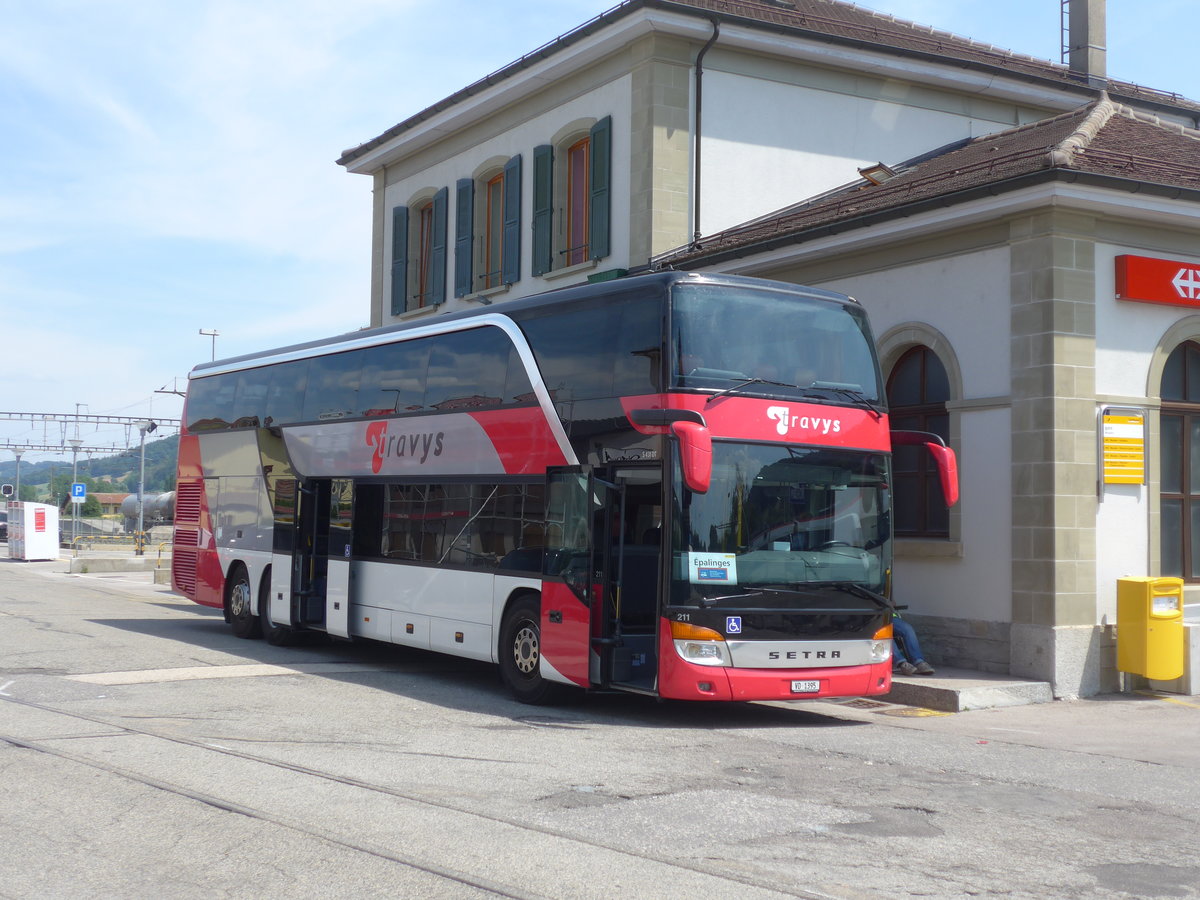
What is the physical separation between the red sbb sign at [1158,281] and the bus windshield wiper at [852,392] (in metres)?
4.29

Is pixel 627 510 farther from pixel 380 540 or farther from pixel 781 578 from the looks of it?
pixel 380 540

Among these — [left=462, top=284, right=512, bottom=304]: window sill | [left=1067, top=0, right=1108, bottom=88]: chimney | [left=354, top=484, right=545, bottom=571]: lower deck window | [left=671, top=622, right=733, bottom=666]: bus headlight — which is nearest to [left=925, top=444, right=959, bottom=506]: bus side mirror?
[left=671, top=622, right=733, bottom=666]: bus headlight

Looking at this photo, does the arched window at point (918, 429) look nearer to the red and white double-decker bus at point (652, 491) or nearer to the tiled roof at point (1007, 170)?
the tiled roof at point (1007, 170)

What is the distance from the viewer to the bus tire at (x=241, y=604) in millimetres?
18219

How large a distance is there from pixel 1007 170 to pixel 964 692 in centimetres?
596

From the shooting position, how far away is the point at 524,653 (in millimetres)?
12664

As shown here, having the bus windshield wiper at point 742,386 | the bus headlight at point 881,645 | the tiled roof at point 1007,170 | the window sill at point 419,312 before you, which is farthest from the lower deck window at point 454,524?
the window sill at point 419,312

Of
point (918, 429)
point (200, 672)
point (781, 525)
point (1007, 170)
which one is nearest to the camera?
point (781, 525)

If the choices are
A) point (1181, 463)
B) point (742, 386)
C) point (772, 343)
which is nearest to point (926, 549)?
point (1181, 463)

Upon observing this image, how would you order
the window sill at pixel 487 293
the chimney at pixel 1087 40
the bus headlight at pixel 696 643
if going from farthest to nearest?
the window sill at pixel 487 293 → the chimney at pixel 1087 40 → the bus headlight at pixel 696 643

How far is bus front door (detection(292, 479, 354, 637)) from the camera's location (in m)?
15.9

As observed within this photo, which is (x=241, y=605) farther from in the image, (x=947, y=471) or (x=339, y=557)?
(x=947, y=471)

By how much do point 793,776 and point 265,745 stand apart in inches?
150

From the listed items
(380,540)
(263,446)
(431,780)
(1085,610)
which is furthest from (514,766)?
(263,446)
